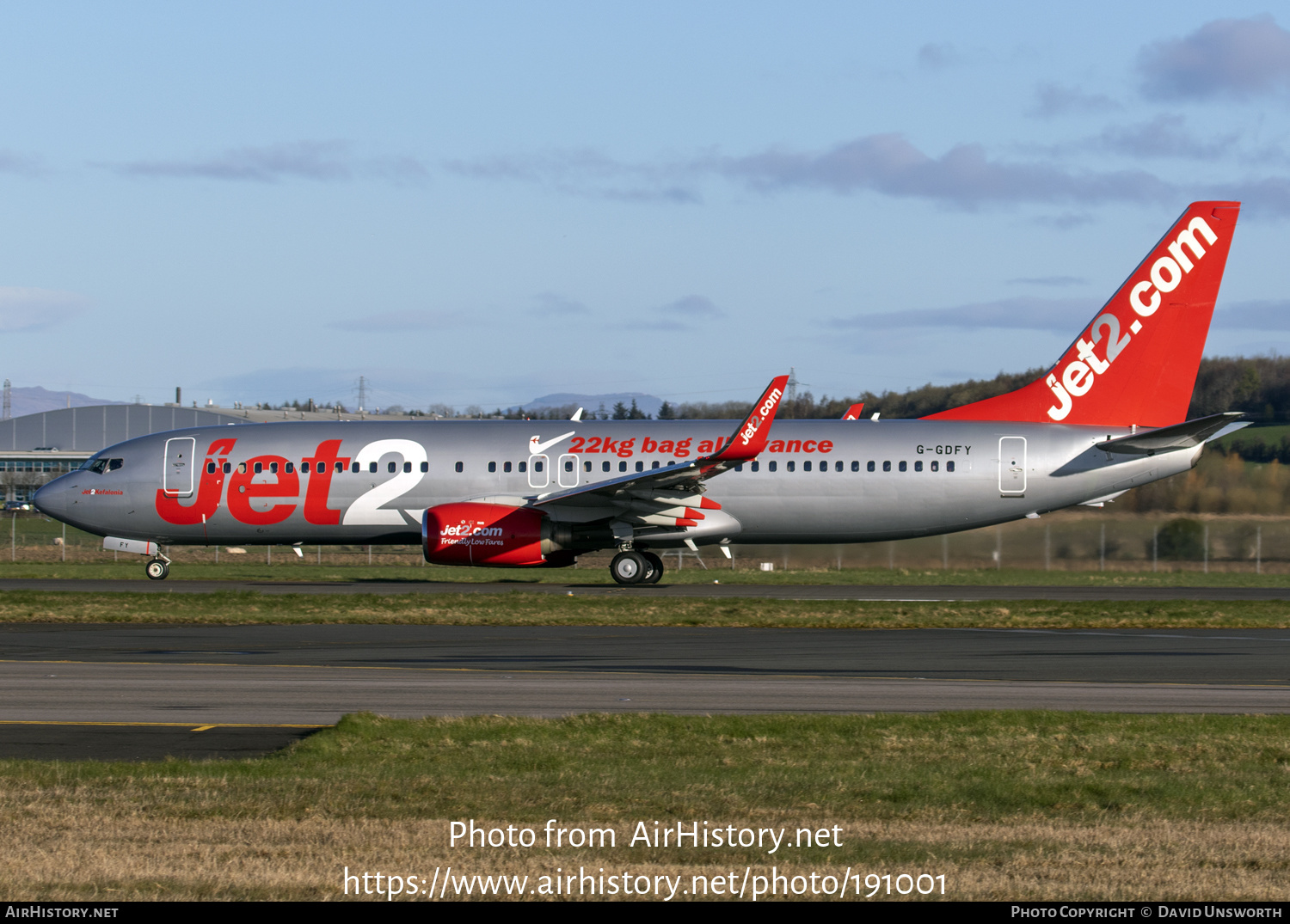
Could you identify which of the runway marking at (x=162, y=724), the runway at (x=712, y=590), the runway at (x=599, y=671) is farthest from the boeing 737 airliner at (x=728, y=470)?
the runway marking at (x=162, y=724)

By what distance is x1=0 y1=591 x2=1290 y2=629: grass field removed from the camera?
21.7m

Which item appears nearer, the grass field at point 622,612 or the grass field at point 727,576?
the grass field at point 622,612

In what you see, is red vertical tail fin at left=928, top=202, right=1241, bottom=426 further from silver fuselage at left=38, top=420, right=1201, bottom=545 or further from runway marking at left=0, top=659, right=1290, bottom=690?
runway marking at left=0, top=659, right=1290, bottom=690

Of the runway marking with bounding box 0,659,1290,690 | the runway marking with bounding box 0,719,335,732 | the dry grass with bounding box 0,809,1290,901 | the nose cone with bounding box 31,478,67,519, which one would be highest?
the nose cone with bounding box 31,478,67,519

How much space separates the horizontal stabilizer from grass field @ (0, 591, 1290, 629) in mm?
5271

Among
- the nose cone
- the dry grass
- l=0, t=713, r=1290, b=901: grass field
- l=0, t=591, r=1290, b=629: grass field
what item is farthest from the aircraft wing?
the dry grass

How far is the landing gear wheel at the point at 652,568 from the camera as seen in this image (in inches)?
1211

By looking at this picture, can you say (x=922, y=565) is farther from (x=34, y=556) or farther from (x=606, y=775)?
(x=34, y=556)

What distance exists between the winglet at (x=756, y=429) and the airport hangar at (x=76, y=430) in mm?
61689

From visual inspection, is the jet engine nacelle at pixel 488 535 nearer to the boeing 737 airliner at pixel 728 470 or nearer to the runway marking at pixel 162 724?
the boeing 737 airliner at pixel 728 470

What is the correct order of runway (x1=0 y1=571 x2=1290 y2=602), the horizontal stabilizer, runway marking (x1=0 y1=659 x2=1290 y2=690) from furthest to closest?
the horizontal stabilizer → runway (x1=0 y1=571 x2=1290 y2=602) → runway marking (x1=0 y1=659 x2=1290 y2=690)

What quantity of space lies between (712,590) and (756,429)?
13.3ft
